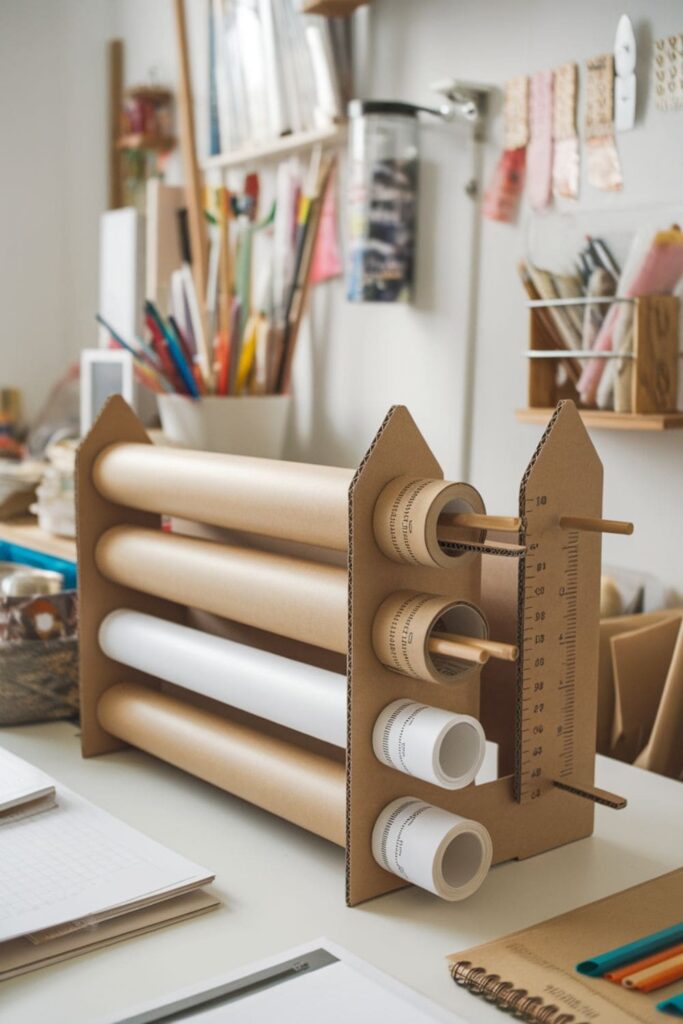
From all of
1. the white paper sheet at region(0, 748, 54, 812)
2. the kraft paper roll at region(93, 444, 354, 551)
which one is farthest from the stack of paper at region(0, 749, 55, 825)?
the kraft paper roll at region(93, 444, 354, 551)

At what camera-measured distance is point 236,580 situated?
0.82m

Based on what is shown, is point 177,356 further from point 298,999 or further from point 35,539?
point 298,999

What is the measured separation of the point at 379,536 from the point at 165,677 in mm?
301

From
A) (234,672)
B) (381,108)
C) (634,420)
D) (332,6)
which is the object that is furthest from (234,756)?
(332,6)

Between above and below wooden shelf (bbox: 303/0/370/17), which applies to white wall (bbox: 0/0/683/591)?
below

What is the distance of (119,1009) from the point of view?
23.7 inches

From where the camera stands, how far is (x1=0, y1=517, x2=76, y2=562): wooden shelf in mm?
1482

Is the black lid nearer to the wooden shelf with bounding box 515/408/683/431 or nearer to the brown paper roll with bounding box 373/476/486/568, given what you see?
the wooden shelf with bounding box 515/408/683/431

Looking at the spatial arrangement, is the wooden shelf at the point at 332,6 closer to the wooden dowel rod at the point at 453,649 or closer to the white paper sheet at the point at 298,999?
the wooden dowel rod at the point at 453,649

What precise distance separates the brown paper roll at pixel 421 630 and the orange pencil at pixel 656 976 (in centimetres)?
19

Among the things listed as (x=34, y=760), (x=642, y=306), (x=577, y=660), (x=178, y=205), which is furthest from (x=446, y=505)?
(x=178, y=205)

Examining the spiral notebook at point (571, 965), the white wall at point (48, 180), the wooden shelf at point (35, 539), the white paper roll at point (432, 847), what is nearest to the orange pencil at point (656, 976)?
the spiral notebook at point (571, 965)

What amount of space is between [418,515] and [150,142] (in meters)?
1.96

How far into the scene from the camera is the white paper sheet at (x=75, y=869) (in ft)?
2.23
